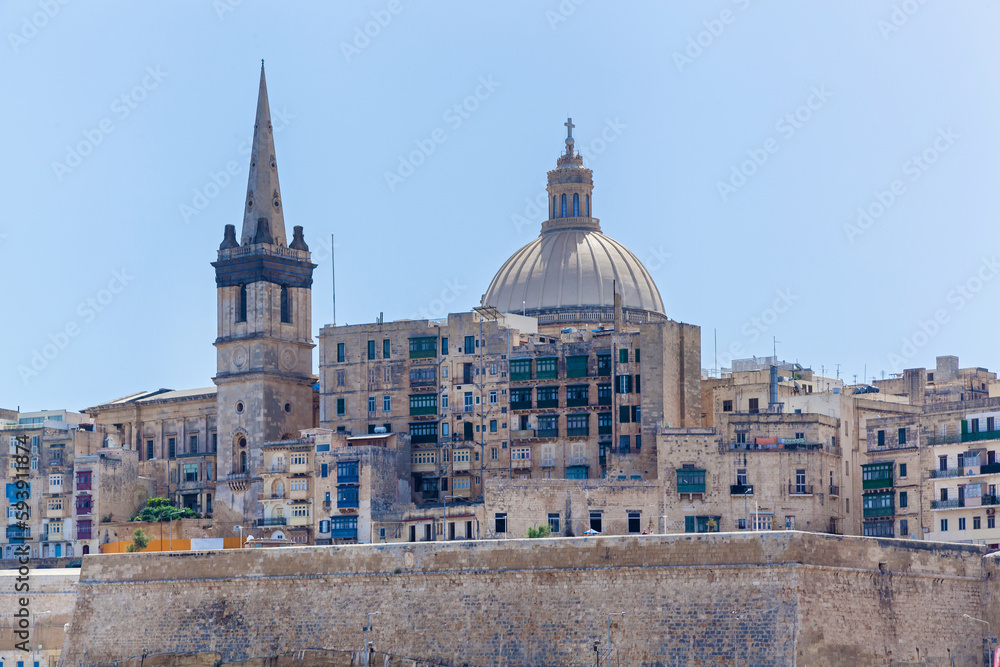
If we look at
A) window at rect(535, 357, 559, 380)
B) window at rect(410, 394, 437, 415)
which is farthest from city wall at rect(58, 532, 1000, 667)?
window at rect(535, 357, 559, 380)

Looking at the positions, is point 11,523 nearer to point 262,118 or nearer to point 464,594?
point 262,118

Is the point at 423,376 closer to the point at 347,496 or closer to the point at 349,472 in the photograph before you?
the point at 349,472

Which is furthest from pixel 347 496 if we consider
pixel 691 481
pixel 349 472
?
pixel 691 481

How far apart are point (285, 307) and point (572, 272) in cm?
1192

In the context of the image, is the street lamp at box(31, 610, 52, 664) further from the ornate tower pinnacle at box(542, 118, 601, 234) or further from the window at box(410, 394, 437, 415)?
the ornate tower pinnacle at box(542, 118, 601, 234)

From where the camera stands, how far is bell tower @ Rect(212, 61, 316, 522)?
8250 centimetres

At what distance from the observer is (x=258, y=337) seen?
82.9 metres

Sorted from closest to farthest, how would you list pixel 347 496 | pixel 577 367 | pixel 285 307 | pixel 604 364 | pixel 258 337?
1. pixel 347 496
2. pixel 604 364
3. pixel 577 367
4. pixel 258 337
5. pixel 285 307

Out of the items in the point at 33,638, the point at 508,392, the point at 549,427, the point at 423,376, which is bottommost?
the point at 33,638

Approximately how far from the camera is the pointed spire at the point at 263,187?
281ft

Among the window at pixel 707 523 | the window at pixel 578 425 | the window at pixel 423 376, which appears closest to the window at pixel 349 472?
the window at pixel 423 376

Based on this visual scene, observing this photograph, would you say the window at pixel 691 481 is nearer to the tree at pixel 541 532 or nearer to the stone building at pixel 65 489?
the tree at pixel 541 532

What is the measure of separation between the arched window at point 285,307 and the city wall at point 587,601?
835 inches

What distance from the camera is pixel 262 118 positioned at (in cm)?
8656
